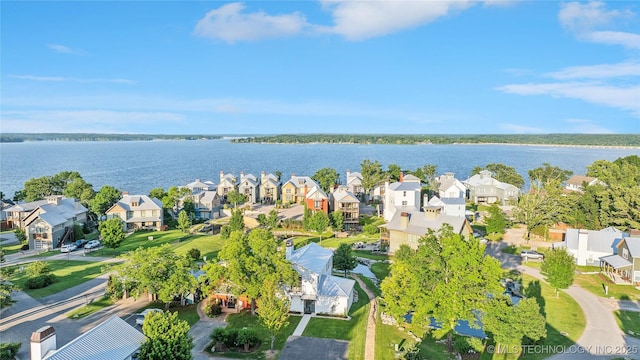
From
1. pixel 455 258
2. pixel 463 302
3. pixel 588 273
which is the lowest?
pixel 588 273

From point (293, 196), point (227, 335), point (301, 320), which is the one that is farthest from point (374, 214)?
point (227, 335)

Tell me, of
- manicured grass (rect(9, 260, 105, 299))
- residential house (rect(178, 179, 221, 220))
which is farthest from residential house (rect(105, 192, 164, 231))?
manicured grass (rect(9, 260, 105, 299))

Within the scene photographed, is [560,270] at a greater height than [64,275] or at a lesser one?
greater

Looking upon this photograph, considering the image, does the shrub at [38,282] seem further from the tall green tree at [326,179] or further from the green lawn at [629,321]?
the tall green tree at [326,179]

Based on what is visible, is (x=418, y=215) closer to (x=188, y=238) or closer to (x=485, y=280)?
(x=485, y=280)

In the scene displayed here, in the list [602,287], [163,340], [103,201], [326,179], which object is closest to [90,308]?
[163,340]

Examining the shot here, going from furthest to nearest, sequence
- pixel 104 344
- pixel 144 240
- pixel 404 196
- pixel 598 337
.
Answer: pixel 404 196
pixel 144 240
pixel 598 337
pixel 104 344

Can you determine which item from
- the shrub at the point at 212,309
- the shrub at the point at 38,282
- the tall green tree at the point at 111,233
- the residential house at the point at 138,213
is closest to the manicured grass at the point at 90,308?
the shrub at the point at 38,282

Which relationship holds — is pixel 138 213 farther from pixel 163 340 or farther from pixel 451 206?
pixel 163 340
